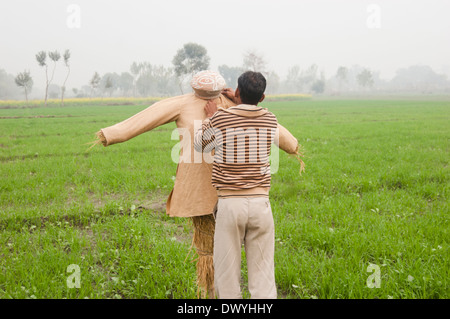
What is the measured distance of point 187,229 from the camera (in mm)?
4891

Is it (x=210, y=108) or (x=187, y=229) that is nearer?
(x=210, y=108)

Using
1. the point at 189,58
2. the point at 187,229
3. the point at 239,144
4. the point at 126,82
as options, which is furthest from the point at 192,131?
the point at 126,82

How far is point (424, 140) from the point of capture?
12141 mm

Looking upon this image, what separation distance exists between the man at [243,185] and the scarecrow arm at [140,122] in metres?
0.45

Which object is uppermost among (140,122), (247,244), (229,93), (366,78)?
(366,78)

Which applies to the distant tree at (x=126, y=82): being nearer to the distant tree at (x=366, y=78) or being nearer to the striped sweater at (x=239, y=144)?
the distant tree at (x=366, y=78)

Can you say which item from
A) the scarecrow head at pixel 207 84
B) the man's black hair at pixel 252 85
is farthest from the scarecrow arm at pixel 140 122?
the man's black hair at pixel 252 85

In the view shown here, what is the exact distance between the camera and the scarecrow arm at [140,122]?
7.79 ft

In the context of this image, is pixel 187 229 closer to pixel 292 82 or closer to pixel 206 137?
pixel 206 137

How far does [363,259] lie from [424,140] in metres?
10.2

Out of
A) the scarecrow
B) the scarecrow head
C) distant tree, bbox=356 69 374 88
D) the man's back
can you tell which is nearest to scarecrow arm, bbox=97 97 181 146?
the scarecrow

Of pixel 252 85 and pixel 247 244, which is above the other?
pixel 252 85

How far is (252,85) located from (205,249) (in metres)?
1.40

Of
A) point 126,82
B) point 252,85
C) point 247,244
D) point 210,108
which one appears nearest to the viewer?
point 252,85
